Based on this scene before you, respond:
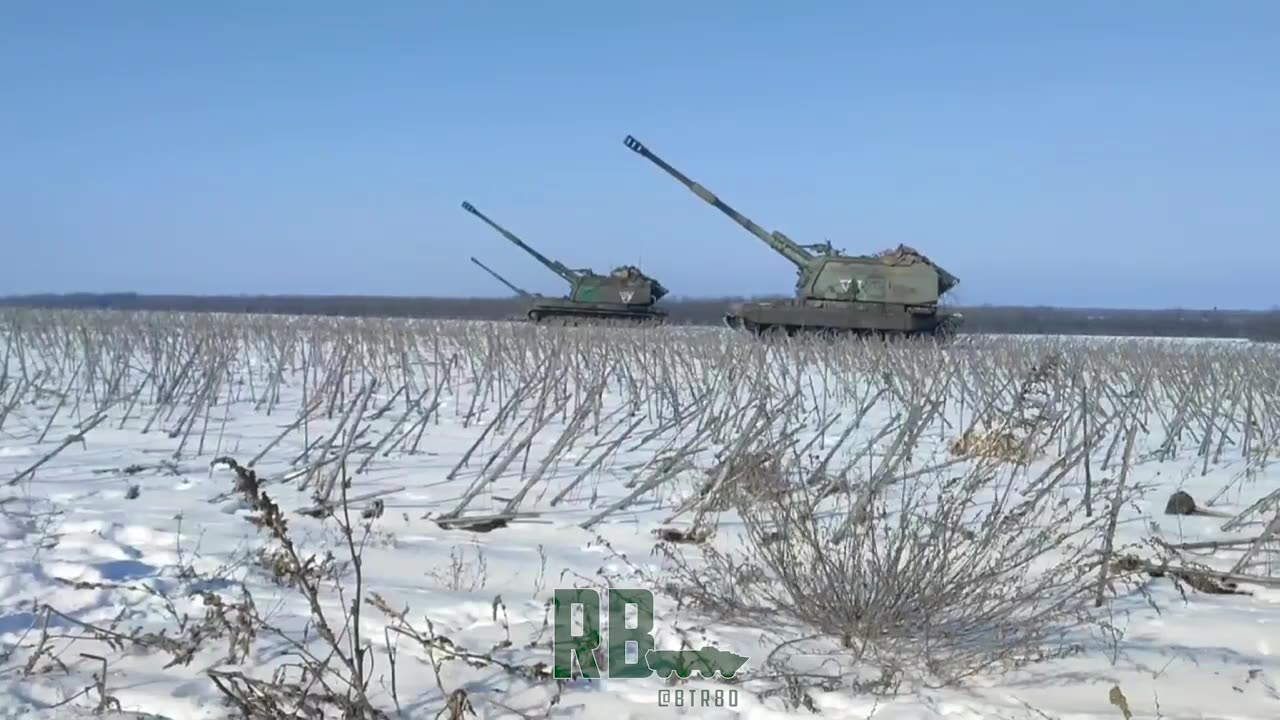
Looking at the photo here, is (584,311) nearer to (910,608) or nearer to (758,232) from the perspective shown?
(758,232)

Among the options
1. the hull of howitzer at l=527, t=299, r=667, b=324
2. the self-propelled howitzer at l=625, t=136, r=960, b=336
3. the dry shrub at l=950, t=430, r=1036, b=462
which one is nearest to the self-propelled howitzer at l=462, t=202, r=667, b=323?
the hull of howitzer at l=527, t=299, r=667, b=324

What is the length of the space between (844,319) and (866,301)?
2.34ft

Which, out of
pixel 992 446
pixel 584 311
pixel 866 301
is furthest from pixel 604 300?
pixel 992 446

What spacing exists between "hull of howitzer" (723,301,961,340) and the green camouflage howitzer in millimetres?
14735

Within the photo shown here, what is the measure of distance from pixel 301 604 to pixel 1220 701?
2620 mm

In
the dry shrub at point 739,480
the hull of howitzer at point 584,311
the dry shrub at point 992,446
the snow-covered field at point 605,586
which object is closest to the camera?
the snow-covered field at point 605,586

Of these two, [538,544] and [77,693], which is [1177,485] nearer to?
[538,544]

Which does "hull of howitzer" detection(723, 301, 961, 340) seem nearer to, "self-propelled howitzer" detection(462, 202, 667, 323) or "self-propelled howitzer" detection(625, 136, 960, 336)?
"self-propelled howitzer" detection(625, 136, 960, 336)

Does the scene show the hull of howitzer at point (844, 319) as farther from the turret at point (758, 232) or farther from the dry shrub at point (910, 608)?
the dry shrub at point (910, 608)

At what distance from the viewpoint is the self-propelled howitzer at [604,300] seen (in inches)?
972

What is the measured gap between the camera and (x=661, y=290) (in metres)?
25.9

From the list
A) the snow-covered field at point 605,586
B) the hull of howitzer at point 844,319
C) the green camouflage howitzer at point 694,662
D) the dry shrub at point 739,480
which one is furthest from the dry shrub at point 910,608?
the hull of howitzer at point 844,319

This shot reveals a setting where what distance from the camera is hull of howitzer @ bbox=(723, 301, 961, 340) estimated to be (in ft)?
58.7

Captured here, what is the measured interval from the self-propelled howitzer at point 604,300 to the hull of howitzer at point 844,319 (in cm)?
629
